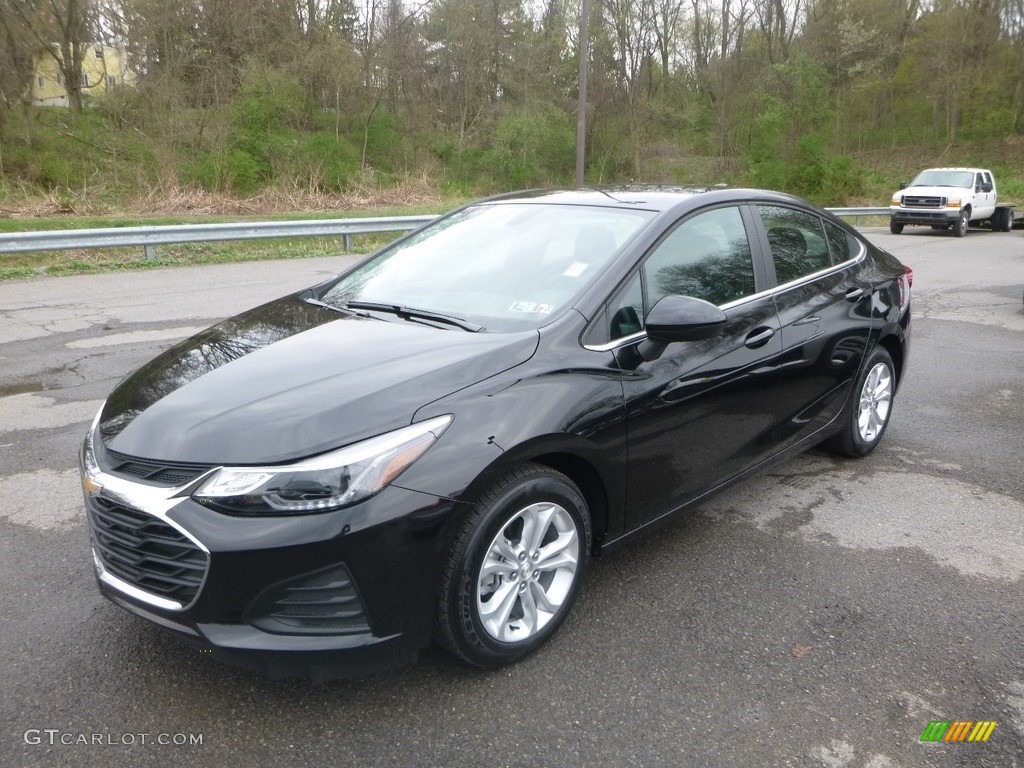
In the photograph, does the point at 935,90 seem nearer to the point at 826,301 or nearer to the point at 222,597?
the point at 826,301

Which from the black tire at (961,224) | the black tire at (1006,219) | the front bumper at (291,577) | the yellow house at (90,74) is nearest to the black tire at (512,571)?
the front bumper at (291,577)

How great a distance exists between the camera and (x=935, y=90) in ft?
139

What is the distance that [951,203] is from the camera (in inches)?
860

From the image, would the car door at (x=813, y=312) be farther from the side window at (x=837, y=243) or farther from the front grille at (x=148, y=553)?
the front grille at (x=148, y=553)

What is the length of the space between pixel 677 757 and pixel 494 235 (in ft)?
8.04

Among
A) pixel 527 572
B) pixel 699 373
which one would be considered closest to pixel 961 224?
pixel 699 373

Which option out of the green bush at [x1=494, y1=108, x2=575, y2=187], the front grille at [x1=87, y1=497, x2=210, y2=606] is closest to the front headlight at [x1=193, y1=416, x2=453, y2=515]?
the front grille at [x1=87, y1=497, x2=210, y2=606]

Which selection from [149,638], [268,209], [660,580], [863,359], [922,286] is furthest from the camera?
[268,209]

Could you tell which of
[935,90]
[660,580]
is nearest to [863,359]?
[660,580]

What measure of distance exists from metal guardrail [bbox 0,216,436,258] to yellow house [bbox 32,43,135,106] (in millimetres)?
16356

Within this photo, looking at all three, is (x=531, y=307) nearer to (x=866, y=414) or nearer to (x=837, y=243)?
(x=837, y=243)

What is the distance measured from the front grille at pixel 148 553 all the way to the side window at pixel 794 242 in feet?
9.83

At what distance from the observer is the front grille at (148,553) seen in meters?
2.47

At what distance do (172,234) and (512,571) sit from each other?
12.0 metres
